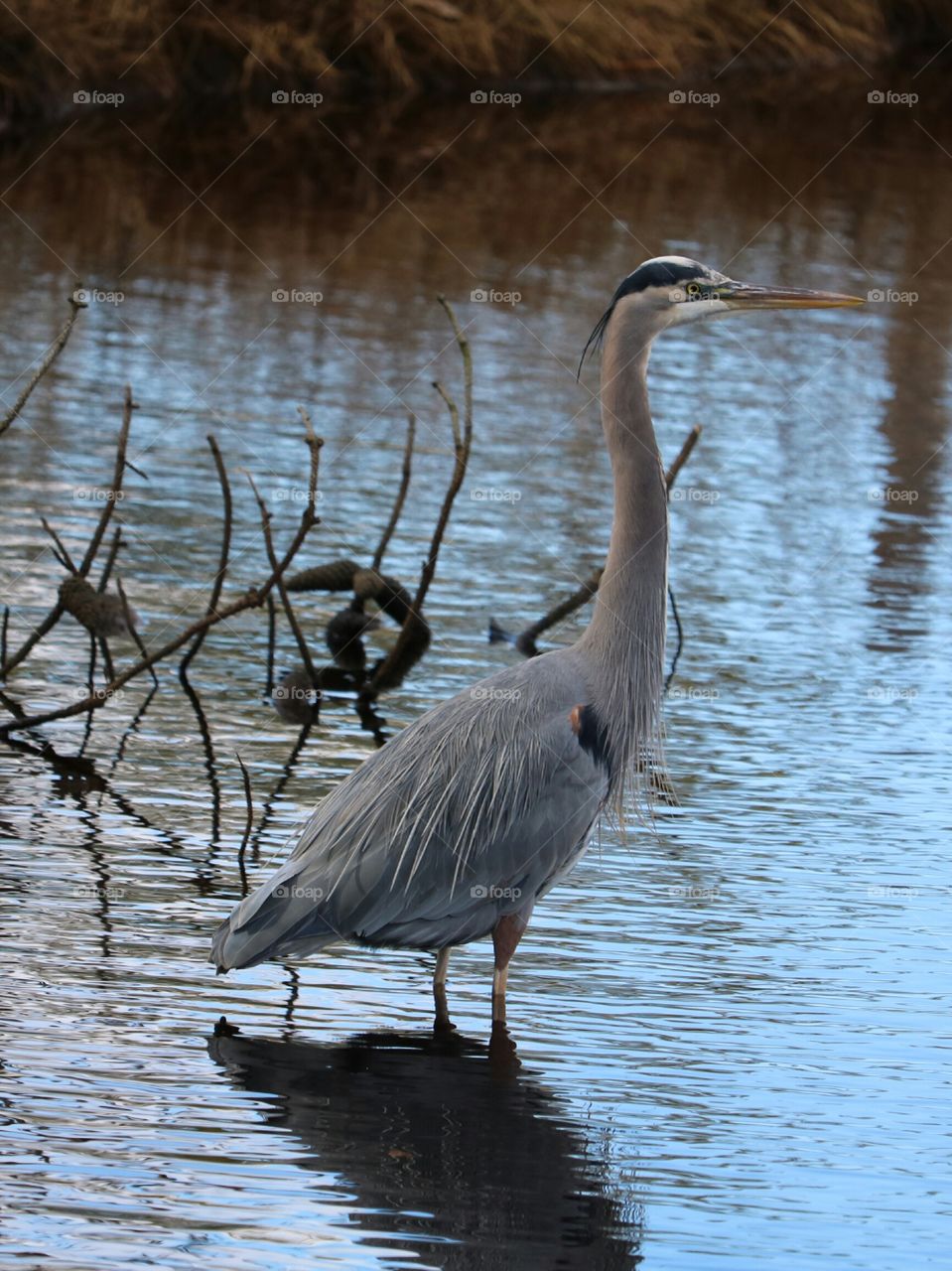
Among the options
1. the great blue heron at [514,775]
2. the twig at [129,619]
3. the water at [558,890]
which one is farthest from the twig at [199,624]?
the great blue heron at [514,775]

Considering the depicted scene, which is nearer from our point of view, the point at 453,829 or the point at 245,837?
the point at 453,829

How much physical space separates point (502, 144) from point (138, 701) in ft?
67.7

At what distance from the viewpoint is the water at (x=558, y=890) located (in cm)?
508

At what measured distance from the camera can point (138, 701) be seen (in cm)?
890

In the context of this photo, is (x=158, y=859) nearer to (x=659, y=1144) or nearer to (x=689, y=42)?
(x=659, y=1144)

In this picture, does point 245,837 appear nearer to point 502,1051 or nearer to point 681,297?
point 502,1051

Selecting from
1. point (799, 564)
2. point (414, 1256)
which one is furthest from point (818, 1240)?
point (799, 564)

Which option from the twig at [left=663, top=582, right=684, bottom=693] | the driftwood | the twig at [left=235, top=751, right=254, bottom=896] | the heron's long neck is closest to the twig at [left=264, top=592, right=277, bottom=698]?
the driftwood

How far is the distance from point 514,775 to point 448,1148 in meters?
1.16

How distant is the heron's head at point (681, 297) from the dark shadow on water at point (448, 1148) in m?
2.08

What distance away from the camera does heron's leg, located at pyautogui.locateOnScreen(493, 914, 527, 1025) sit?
19.7ft

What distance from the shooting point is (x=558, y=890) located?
7.21m

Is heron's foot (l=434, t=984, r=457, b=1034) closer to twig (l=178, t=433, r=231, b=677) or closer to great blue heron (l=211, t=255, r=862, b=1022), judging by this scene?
great blue heron (l=211, t=255, r=862, b=1022)

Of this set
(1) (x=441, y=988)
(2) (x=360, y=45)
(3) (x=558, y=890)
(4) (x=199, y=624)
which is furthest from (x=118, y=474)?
(2) (x=360, y=45)
